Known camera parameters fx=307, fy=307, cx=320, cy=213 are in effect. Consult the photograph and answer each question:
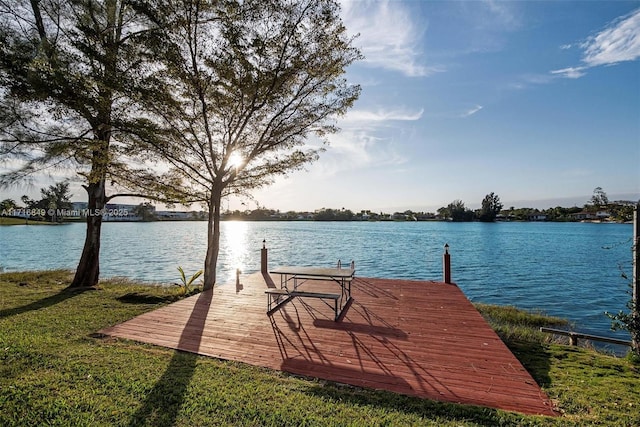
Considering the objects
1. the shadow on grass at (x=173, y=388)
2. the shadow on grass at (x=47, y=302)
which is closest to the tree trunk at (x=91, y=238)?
the shadow on grass at (x=47, y=302)

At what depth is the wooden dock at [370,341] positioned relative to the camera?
3.59 m

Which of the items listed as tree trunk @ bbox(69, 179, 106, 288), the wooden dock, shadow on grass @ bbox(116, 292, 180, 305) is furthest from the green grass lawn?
tree trunk @ bbox(69, 179, 106, 288)

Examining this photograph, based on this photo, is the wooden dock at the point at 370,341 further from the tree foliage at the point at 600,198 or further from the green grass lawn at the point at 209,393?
the tree foliage at the point at 600,198

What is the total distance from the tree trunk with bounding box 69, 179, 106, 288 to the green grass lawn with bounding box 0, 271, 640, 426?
514 cm

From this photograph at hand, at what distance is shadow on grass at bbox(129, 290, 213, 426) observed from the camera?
2882 millimetres

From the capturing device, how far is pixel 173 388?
344 centimetres

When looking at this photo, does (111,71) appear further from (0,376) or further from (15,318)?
(0,376)

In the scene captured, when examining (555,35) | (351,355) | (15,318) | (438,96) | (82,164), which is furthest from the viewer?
(438,96)

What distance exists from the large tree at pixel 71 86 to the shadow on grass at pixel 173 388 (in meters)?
5.76

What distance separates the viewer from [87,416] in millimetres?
2896

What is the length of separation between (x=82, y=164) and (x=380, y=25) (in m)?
9.78

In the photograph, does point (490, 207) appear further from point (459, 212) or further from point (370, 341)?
point (370, 341)

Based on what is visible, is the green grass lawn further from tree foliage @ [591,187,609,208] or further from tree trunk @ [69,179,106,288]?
tree trunk @ [69,179,106,288]

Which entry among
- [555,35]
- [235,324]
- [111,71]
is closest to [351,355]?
[235,324]
